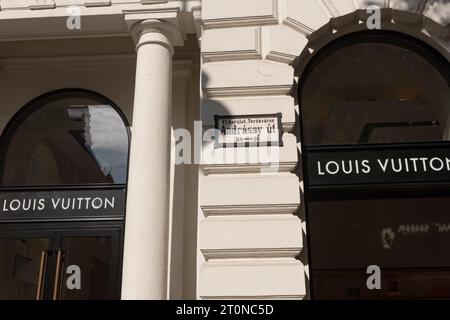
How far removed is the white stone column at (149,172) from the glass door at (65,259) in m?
1.97

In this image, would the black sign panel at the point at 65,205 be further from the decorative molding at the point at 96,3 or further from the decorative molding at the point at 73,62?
the decorative molding at the point at 96,3

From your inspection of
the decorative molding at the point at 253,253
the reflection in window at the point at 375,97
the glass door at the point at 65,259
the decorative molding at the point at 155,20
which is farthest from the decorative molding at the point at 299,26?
the glass door at the point at 65,259

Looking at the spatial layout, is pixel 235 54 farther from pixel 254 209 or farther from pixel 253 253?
pixel 253 253

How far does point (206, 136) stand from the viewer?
687cm

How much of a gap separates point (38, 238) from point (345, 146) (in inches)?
195

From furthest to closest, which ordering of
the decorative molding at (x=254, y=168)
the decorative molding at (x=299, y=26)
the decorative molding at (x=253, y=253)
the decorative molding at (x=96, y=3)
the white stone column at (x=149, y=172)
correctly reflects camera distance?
the decorative molding at (x=96, y=3) → the decorative molding at (x=299, y=26) → the decorative molding at (x=254, y=168) → the decorative molding at (x=253, y=253) → the white stone column at (x=149, y=172)

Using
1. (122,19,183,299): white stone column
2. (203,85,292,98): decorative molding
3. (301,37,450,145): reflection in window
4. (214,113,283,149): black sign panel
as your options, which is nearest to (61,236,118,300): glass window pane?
(122,19,183,299): white stone column

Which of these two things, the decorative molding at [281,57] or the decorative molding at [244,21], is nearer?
the decorative molding at [281,57]

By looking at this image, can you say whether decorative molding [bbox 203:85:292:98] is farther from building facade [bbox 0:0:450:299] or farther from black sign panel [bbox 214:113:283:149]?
black sign panel [bbox 214:113:283:149]

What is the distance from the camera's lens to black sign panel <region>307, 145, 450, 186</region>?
7066 mm

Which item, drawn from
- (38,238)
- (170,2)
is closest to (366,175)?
(170,2)

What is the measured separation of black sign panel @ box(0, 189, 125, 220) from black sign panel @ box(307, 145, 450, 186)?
324 centimetres

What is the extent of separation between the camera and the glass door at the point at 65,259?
8000 mm

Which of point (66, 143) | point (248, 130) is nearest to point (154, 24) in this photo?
point (248, 130)
